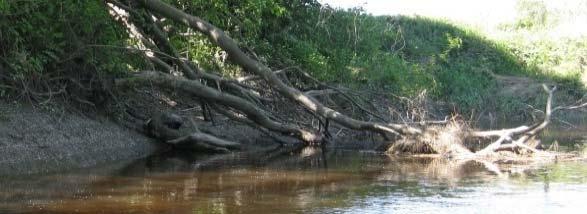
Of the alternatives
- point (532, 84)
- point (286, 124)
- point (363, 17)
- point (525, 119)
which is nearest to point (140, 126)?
point (286, 124)

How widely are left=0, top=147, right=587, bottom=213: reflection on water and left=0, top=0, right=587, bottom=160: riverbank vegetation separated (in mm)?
1420

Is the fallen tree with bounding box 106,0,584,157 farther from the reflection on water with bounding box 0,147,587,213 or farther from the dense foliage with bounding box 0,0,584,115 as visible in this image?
the reflection on water with bounding box 0,147,587,213

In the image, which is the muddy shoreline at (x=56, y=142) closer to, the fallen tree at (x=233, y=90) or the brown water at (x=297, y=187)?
the brown water at (x=297, y=187)

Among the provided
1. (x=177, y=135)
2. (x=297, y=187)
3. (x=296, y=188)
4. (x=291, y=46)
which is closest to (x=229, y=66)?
(x=177, y=135)

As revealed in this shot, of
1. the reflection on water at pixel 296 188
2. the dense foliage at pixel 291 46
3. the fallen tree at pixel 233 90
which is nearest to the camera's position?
the reflection on water at pixel 296 188

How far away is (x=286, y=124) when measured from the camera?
17516 millimetres

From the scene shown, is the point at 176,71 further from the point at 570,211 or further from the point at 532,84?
the point at 532,84

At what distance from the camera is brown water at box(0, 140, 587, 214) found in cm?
1006

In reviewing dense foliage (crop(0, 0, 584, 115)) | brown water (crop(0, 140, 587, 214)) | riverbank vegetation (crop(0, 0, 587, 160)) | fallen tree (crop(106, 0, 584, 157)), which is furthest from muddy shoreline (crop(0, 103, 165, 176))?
fallen tree (crop(106, 0, 584, 157))

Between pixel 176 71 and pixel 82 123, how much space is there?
8.09 ft

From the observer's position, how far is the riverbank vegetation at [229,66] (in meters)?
14.1

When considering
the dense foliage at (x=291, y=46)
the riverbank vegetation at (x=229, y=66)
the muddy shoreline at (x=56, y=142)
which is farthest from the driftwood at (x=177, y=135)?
the dense foliage at (x=291, y=46)

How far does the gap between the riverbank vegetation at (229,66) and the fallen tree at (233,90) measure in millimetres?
26

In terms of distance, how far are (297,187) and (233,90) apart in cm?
583
